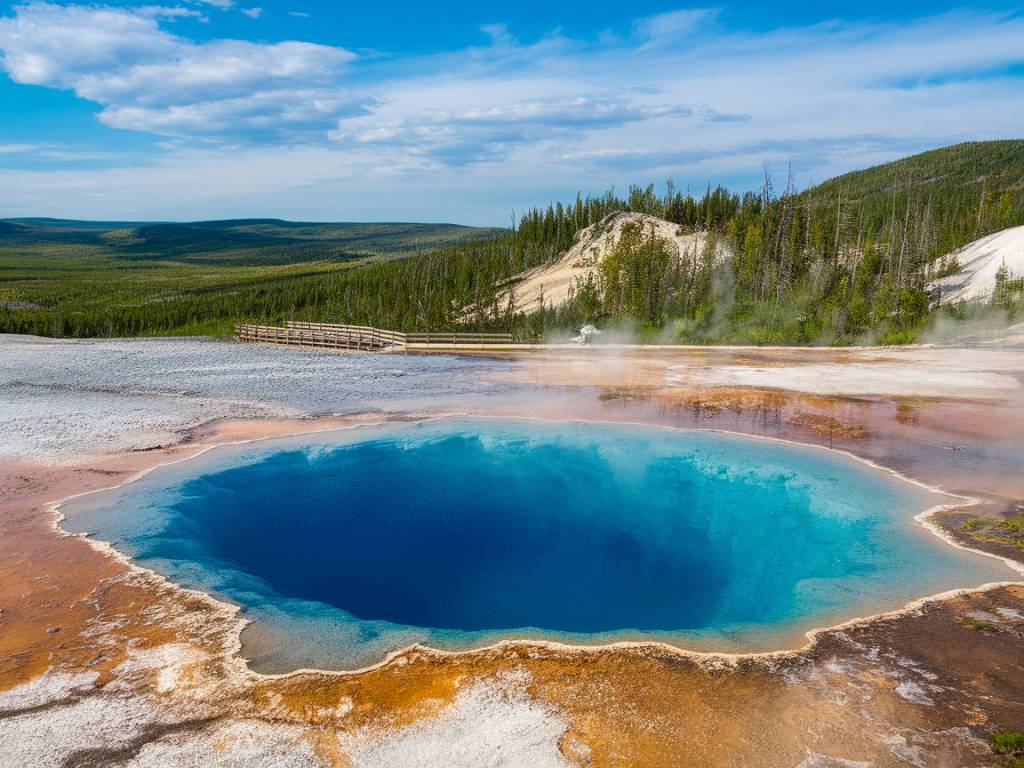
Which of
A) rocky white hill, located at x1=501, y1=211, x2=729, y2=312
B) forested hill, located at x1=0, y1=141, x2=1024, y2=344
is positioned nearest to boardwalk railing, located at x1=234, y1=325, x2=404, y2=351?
forested hill, located at x1=0, y1=141, x2=1024, y2=344

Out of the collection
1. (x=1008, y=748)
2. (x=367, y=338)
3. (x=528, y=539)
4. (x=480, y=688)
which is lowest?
(x=528, y=539)

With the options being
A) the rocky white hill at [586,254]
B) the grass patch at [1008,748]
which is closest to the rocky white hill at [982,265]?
the rocky white hill at [586,254]

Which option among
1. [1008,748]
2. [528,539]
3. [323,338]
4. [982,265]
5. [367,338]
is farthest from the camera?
[982,265]

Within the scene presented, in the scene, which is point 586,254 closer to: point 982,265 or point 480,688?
point 982,265

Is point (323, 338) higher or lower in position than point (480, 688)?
higher

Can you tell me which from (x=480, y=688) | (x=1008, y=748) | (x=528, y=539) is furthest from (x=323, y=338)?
(x=1008, y=748)

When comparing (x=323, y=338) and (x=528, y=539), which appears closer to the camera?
(x=528, y=539)

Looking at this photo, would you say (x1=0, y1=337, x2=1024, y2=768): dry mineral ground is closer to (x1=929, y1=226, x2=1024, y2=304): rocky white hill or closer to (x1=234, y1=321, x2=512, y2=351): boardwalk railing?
(x1=234, y1=321, x2=512, y2=351): boardwalk railing
